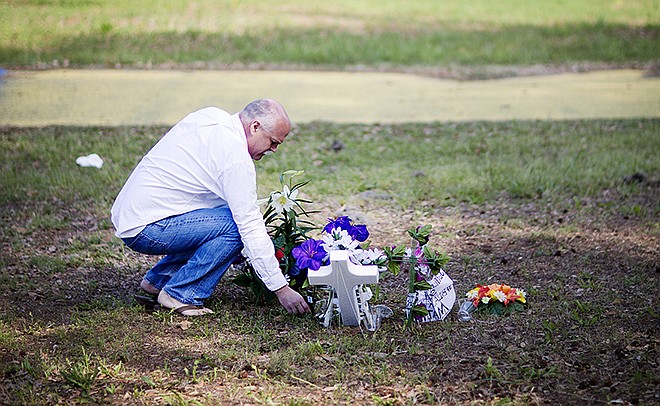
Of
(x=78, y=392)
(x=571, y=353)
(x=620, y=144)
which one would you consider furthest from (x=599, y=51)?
(x=78, y=392)

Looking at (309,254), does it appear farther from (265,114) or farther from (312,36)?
(312,36)

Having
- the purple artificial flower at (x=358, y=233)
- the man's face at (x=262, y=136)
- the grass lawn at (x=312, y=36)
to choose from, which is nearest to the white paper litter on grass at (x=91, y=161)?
the man's face at (x=262, y=136)

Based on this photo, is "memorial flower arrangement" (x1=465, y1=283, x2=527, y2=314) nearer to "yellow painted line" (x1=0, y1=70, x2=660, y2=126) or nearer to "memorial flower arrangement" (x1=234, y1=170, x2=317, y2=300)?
"memorial flower arrangement" (x1=234, y1=170, x2=317, y2=300)

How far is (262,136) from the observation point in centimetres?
389

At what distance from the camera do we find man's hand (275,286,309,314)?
3947 mm

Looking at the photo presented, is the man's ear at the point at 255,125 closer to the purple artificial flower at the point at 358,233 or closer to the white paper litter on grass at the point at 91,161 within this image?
the purple artificial flower at the point at 358,233

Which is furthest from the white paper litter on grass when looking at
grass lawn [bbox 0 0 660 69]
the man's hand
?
grass lawn [bbox 0 0 660 69]

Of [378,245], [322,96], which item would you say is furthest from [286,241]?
[322,96]

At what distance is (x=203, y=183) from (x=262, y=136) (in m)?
0.38

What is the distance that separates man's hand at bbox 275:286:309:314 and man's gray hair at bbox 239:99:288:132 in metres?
0.78

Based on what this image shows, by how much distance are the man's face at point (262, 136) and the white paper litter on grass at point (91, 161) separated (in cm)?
342

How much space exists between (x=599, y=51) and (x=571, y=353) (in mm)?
9191

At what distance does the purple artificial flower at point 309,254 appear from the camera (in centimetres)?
383

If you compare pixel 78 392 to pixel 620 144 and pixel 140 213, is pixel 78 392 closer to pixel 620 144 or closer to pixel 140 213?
pixel 140 213
